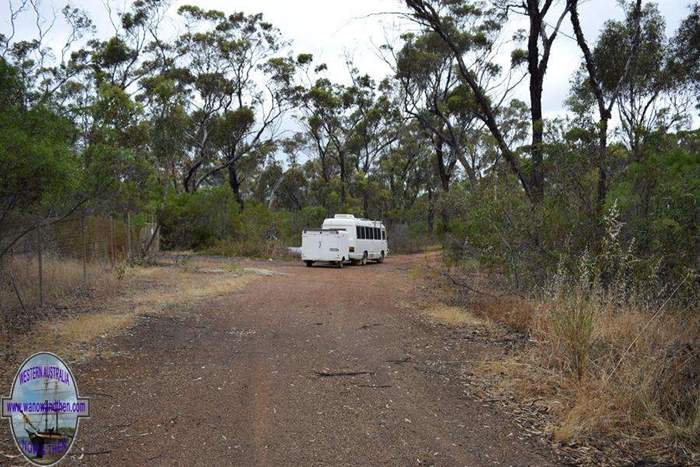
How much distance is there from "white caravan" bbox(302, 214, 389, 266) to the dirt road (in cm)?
1565

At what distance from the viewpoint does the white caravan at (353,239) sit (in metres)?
25.8

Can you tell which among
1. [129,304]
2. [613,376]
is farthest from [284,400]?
[129,304]

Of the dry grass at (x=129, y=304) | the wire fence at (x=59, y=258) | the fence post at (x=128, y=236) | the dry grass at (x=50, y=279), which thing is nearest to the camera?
the dry grass at (x=129, y=304)

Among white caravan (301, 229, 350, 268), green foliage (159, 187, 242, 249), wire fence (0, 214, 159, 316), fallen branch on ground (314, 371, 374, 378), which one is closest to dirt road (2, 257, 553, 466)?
fallen branch on ground (314, 371, 374, 378)

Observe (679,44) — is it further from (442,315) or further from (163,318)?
(163,318)

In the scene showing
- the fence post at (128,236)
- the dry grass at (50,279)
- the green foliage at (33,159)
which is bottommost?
the dry grass at (50,279)

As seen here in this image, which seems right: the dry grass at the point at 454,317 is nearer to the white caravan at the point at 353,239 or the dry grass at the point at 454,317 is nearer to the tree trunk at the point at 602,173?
the tree trunk at the point at 602,173

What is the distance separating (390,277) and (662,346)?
1538 cm

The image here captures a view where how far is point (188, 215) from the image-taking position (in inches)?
1312

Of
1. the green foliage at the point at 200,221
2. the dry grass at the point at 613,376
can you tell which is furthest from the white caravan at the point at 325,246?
the dry grass at the point at 613,376

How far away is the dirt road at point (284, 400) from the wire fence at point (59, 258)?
220cm

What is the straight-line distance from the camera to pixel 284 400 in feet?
18.2

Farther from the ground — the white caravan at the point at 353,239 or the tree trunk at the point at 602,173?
the tree trunk at the point at 602,173

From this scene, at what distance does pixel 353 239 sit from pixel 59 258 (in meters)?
15.5
